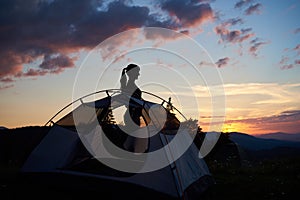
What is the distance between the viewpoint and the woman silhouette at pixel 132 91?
723 centimetres

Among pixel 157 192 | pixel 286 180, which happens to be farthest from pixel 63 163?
pixel 286 180

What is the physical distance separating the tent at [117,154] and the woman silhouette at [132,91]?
0.19 meters

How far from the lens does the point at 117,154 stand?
7922 millimetres

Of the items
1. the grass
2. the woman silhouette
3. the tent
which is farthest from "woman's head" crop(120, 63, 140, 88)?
the grass

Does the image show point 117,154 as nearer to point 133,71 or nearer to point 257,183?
point 133,71

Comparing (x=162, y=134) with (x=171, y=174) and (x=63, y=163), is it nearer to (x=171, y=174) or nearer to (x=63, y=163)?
(x=171, y=174)

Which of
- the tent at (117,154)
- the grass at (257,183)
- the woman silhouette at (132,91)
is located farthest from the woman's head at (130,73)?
the grass at (257,183)

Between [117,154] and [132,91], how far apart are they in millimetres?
1891

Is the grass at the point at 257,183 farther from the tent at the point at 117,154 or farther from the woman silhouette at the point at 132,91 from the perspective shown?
the woman silhouette at the point at 132,91

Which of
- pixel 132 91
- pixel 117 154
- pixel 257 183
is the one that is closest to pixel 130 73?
pixel 132 91

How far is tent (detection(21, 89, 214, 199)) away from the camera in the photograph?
580cm

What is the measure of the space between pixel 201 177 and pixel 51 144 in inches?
159

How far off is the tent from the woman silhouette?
19cm

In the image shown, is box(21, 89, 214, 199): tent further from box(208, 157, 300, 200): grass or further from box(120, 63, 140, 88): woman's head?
box(120, 63, 140, 88): woman's head
